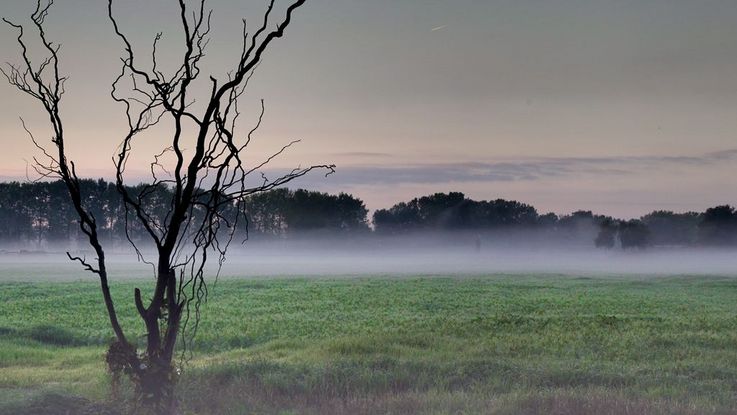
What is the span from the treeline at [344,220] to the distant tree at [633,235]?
0.57 ft

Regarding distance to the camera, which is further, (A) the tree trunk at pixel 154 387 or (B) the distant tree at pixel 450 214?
(B) the distant tree at pixel 450 214

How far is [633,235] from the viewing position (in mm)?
136750

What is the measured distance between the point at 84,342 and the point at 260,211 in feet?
324

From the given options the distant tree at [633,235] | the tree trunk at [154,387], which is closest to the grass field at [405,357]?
the tree trunk at [154,387]

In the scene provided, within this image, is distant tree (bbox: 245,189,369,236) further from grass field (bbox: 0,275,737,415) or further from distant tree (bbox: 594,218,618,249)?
grass field (bbox: 0,275,737,415)

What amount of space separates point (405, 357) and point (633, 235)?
418 feet

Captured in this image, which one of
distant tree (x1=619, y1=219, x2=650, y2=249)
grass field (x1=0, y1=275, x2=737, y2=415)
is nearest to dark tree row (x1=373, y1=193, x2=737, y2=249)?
distant tree (x1=619, y1=219, x2=650, y2=249)

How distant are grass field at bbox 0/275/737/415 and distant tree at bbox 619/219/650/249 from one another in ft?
343

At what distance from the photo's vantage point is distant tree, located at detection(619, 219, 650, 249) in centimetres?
13675

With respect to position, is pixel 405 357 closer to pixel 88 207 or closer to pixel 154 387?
pixel 154 387

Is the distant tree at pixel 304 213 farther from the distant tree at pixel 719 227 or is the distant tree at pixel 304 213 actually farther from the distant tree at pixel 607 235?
the distant tree at pixel 719 227

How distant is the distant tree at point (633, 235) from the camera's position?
449 feet

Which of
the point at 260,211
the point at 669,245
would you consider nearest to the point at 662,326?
the point at 260,211

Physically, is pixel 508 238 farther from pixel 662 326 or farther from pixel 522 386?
pixel 522 386
